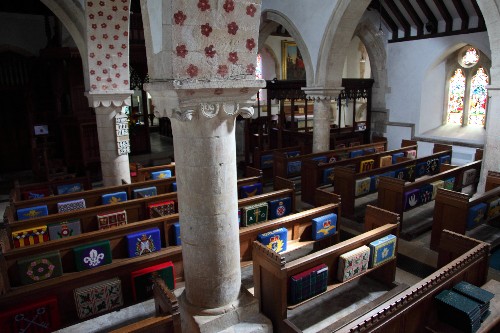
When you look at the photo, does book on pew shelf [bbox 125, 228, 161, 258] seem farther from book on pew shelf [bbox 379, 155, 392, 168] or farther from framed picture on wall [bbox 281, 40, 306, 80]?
framed picture on wall [bbox 281, 40, 306, 80]

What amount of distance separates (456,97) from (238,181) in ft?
33.1

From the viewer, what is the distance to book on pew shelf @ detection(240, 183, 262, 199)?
7.33 m

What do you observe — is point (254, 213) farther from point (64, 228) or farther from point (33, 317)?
point (33, 317)

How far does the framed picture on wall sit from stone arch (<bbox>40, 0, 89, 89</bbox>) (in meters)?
13.3

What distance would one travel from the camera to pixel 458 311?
3.32m

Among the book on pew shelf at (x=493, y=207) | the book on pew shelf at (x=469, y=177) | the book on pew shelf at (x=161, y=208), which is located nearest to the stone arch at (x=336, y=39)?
the book on pew shelf at (x=469, y=177)

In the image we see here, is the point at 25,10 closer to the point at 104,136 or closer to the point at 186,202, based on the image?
the point at 104,136

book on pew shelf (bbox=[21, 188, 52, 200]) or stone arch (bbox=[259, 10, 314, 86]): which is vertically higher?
stone arch (bbox=[259, 10, 314, 86])

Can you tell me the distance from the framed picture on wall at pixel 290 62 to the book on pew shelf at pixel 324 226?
14743mm

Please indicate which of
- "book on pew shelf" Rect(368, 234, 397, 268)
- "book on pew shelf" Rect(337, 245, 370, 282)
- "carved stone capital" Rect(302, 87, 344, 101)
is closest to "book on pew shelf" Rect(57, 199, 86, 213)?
"book on pew shelf" Rect(337, 245, 370, 282)

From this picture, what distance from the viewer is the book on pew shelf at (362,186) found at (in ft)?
25.2

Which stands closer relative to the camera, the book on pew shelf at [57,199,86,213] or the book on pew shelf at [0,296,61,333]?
the book on pew shelf at [0,296,61,333]

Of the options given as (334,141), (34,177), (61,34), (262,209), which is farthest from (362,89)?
(34,177)

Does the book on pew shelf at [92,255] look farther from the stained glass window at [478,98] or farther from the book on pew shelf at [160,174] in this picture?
the stained glass window at [478,98]
